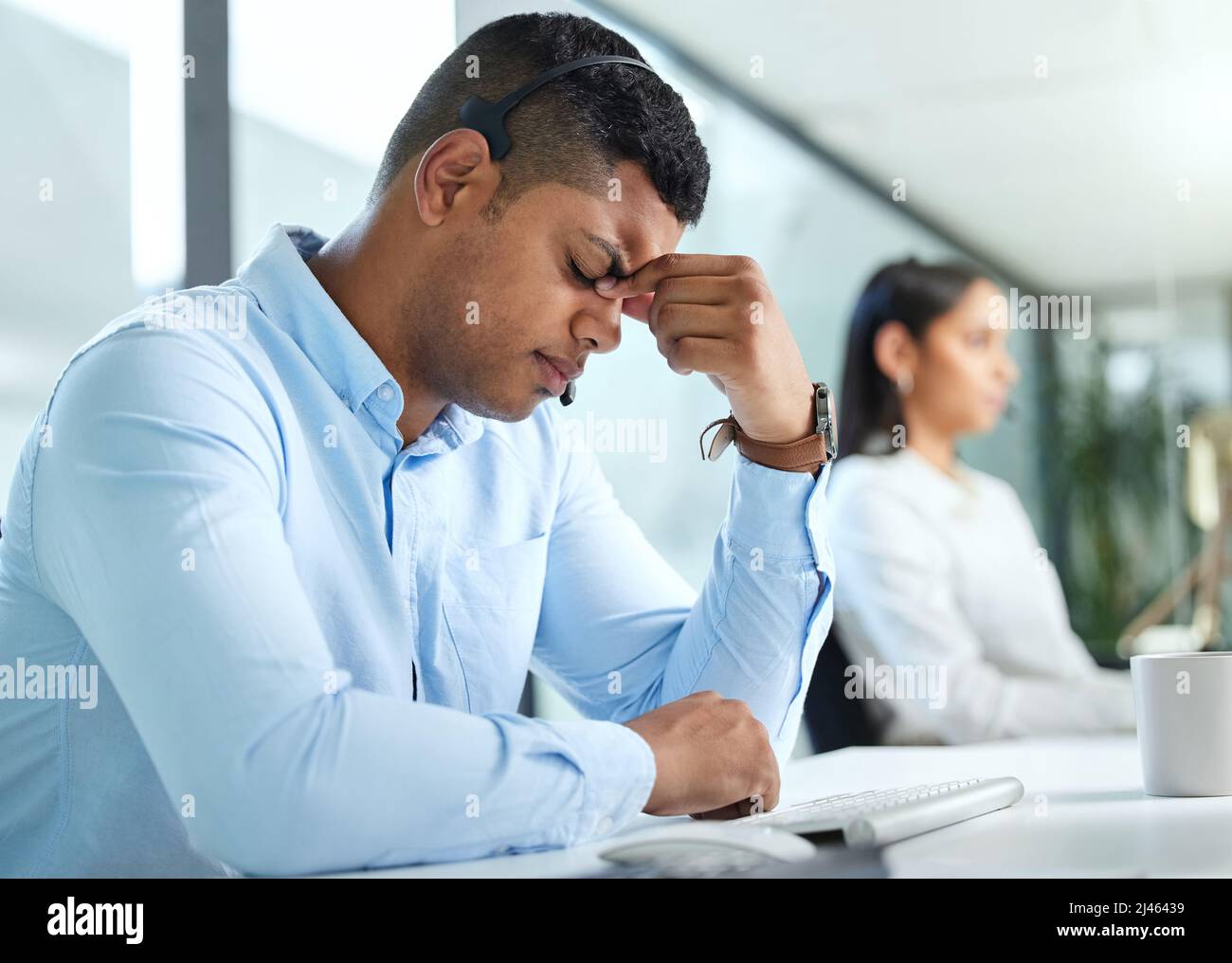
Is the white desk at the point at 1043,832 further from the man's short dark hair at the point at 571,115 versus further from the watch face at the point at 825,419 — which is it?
the man's short dark hair at the point at 571,115

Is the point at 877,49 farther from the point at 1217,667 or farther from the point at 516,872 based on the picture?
the point at 516,872

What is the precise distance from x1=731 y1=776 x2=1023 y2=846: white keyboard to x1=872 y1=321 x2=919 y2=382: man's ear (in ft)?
6.38

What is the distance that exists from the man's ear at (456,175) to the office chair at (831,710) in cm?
115

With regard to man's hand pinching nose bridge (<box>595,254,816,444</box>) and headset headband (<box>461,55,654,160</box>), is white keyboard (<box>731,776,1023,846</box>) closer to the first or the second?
man's hand pinching nose bridge (<box>595,254,816,444</box>)

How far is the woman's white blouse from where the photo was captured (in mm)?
2342

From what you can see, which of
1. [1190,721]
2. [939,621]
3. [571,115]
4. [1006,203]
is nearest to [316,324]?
[571,115]

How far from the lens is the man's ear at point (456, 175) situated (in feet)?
3.84

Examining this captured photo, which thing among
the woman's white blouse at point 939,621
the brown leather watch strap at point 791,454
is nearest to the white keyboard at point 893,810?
the brown leather watch strap at point 791,454

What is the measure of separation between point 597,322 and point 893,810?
0.59 metres

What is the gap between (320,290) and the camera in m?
1.16

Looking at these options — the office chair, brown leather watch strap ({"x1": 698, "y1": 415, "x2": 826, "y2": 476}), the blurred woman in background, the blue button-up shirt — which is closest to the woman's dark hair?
the blurred woman in background
